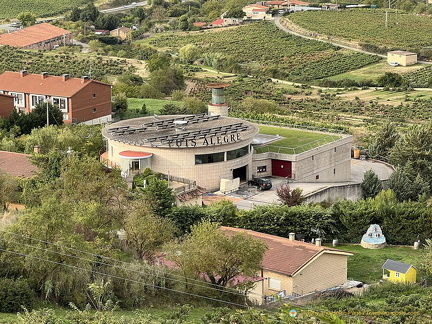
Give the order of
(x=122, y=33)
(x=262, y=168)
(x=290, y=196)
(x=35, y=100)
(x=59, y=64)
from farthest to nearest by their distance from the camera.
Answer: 1. (x=122, y=33)
2. (x=59, y=64)
3. (x=35, y=100)
4. (x=262, y=168)
5. (x=290, y=196)

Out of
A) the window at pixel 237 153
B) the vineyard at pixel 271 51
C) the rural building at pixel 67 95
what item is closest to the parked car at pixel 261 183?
the window at pixel 237 153

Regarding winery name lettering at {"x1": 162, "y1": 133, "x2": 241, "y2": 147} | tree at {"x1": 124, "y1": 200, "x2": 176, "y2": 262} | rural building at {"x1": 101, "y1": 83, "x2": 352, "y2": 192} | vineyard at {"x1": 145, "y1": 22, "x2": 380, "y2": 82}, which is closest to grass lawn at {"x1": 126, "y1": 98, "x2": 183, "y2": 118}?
rural building at {"x1": 101, "y1": 83, "x2": 352, "y2": 192}

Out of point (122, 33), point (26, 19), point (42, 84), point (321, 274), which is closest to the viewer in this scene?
point (321, 274)

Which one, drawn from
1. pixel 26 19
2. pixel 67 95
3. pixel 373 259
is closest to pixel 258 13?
pixel 26 19

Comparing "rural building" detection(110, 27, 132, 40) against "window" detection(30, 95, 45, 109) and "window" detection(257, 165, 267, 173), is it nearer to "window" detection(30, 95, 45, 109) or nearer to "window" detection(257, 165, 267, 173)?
"window" detection(30, 95, 45, 109)

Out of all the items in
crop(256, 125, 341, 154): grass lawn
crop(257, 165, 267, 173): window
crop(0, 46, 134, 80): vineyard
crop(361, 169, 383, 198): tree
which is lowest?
crop(361, 169, 383, 198): tree

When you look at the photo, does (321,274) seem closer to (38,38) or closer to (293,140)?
(293,140)
